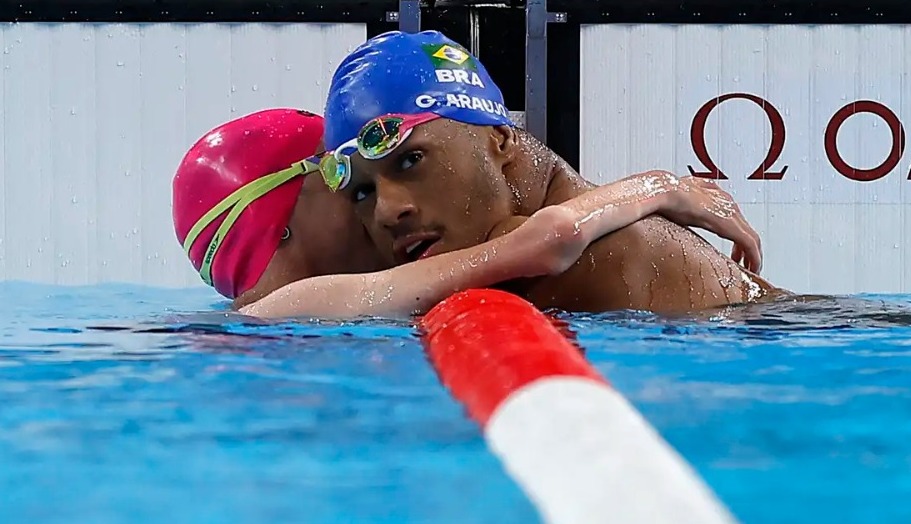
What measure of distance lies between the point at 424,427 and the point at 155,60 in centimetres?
356

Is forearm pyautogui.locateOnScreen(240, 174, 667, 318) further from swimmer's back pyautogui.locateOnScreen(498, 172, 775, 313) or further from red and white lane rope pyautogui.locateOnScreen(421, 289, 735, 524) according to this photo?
red and white lane rope pyautogui.locateOnScreen(421, 289, 735, 524)

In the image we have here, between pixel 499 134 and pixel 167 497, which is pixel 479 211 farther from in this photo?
pixel 167 497

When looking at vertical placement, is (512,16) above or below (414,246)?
above

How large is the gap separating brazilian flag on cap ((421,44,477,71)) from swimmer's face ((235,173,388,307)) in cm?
40

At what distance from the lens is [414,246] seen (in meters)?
2.49

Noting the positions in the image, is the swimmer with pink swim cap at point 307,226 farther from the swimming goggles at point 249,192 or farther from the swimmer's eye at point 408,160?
the swimmer's eye at point 408,160

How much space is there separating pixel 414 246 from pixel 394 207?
11cm

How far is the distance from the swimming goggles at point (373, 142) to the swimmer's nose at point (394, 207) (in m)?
0.09

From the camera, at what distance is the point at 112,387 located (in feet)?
5.04

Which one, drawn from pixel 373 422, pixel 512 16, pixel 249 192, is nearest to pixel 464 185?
pixel 249 192

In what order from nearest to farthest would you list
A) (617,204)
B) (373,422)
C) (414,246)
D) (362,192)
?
1. (373,422)
2. (617,204)
3. (414,246)
4. (362,192)

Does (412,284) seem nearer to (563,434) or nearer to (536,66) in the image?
(563,434)

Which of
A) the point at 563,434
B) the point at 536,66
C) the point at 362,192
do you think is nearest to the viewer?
the point at 563,434

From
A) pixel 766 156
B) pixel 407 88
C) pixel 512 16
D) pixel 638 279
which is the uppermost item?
pixel 512 16
